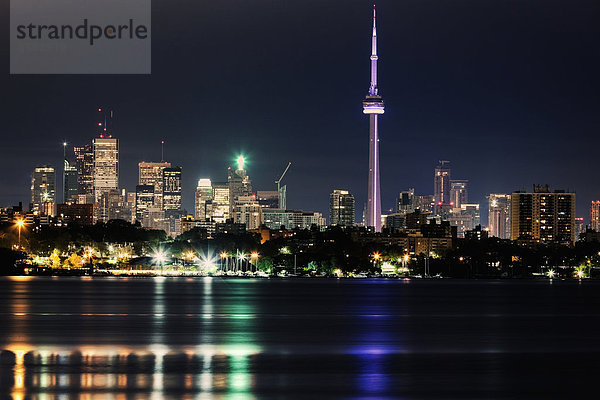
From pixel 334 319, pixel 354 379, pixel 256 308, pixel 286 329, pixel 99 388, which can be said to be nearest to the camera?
pixel 99 388

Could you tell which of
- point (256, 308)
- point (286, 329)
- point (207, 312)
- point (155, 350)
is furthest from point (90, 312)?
point (155, 350)

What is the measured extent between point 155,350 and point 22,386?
12302 millimetres

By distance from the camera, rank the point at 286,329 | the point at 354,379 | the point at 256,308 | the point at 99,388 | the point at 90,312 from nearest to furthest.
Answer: the point at 99,388, the point at 354,379, the point at 286,329, the point at 90,312, the point at 256,308

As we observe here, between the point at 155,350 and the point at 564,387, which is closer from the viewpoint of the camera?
the point at 564,387

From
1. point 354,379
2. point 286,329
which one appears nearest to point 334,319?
point 286,329

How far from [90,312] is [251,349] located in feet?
104

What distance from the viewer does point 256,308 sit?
275 feet

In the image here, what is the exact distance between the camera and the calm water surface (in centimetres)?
3238

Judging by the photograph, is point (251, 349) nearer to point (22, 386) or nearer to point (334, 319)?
point (22, 386)

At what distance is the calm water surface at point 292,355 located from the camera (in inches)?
1275

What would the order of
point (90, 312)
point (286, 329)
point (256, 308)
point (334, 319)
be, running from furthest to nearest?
point (256, 308), point (90, 312), point (334, 319), point (286, 329)

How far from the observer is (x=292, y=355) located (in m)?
42.6

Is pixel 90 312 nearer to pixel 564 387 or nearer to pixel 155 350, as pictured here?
pixel 155 350

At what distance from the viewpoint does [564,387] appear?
110ft
